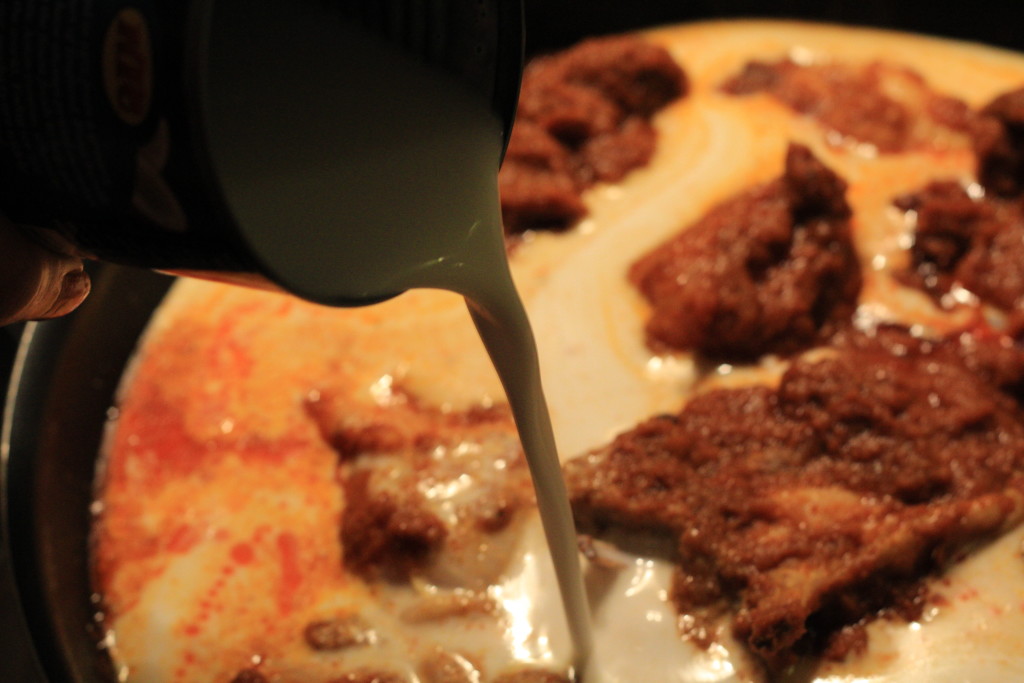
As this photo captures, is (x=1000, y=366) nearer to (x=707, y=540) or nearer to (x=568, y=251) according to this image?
(x=707, y=540)

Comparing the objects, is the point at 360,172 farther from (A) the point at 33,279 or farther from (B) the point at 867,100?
(B) the point at 867,100

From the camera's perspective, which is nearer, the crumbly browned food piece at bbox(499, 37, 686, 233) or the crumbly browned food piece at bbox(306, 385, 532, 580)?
the crumbly browned food piece at bbox(306, 385, 532, 580)

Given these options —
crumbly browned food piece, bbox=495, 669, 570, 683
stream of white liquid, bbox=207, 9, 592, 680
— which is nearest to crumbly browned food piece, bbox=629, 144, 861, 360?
stream of white liquid, bbox=207, 9, 592, 680

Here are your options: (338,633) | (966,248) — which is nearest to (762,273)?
(966,248)

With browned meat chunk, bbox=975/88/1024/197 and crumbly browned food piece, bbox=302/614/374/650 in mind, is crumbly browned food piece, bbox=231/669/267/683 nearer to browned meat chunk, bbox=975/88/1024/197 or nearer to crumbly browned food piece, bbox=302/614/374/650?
crumbly browned food piece, bbox=302/614/374/650

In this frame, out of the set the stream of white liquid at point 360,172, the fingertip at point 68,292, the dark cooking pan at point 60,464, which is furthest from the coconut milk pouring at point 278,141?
the dark cooking pan at point 60,464

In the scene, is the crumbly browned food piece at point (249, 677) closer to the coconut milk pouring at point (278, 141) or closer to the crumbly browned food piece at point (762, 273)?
the coconut milk pouring at point (278, 141)
